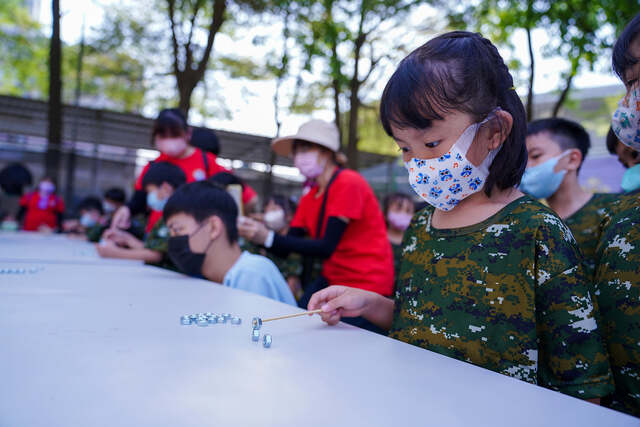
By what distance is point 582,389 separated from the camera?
1.04 meters

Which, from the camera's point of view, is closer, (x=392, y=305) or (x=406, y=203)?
(x=392, y=305)

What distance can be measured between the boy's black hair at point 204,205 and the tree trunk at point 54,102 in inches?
249

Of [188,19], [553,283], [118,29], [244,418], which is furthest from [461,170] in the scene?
[118,29]

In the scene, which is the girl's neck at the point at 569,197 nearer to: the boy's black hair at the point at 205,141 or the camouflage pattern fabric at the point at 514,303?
the camouflage pattern fabric at the point at 514,303

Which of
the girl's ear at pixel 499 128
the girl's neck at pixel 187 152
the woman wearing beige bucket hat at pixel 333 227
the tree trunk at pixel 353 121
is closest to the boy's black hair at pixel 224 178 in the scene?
the girl's neck at pixel 187 152

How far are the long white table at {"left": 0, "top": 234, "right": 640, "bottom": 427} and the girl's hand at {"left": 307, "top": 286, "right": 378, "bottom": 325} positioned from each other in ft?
0.13

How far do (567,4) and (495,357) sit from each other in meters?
8.73

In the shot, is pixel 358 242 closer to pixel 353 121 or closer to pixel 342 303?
pixel 342 303

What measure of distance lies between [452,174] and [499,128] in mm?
176

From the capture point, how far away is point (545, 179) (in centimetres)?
247

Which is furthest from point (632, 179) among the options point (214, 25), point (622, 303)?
point (214, 25)

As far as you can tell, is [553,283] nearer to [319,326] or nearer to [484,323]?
[484,323]

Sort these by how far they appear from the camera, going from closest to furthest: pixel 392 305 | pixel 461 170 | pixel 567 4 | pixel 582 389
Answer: pixel 582 389
pixel 461 170
pixel 392 305
pixel 567 4

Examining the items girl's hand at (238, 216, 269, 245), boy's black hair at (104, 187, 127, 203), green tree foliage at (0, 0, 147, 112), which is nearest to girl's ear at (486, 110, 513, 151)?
girl's hand at (238, 216, 269, 245)
